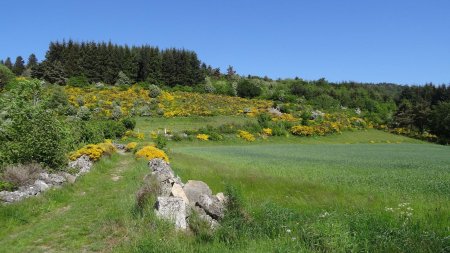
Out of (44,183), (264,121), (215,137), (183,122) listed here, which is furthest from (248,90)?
(44,183)

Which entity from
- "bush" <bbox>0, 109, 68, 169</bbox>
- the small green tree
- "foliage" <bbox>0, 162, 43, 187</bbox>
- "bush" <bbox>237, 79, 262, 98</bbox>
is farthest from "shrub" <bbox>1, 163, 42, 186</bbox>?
"bush" <bbox>237, 79, 262, 98</bbox>

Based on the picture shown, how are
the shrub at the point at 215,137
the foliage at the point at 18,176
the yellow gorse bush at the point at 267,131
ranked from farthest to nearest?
the yellow gorse bush at the point at 267,131 < the shrub at the point at 215,137 < the foliage at the point at 18,176

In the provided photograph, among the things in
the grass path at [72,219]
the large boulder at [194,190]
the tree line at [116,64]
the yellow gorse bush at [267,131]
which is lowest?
the yellow gorse bush at [267,131]

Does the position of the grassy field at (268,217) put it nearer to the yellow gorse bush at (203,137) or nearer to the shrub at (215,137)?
the yellow gorse bush at (203,137)

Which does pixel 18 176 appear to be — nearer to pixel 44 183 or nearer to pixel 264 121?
pixel 44 183

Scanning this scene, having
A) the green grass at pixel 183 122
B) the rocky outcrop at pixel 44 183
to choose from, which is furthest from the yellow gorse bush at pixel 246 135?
the rocky outcrop at pixel 44 183

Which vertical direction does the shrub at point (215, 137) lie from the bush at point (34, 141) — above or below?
below

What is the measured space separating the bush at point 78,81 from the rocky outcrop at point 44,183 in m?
78.0

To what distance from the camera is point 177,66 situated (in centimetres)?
10881

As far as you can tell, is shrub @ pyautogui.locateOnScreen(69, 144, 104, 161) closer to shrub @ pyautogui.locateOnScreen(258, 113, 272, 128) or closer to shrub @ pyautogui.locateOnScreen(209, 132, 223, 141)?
shrub @ pyautogui.locateOnScreen(209, 132, 223, 141)

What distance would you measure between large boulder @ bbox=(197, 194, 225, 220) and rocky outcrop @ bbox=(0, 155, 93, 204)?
752cm

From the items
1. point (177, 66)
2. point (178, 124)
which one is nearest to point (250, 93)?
point (177, 66)

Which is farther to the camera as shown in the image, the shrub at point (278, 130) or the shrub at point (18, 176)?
the shrub at point (278, 130)

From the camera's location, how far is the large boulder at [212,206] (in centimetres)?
1161
